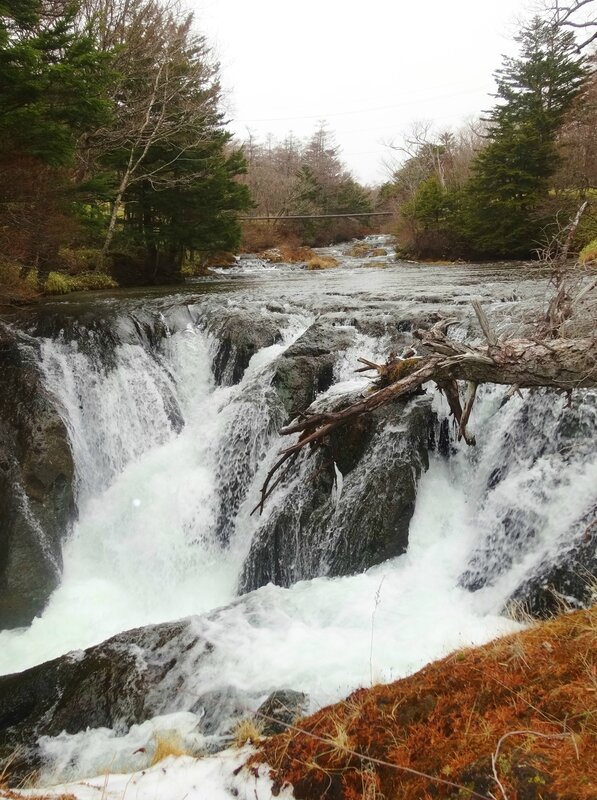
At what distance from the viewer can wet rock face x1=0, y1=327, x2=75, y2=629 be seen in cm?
595

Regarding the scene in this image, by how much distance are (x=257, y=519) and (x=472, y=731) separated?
16.4 feet

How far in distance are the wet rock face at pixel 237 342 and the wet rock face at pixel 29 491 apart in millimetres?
3025

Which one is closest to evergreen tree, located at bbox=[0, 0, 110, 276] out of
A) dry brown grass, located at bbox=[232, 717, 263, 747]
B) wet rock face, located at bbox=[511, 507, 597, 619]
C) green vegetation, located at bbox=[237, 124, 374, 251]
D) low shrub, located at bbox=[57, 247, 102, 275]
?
low shrub, located at bbox=[57, 247, 102, 275]

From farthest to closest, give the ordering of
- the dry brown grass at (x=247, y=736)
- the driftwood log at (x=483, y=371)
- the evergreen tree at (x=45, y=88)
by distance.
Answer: the evergreen tree at (x=45, y=88)
the driftwood log at (x=483, y=371)
the dry brown grass at (x=247, y=736)

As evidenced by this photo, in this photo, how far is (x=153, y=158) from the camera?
1589cm

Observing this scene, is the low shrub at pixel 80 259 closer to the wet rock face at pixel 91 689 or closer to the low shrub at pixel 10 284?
the low shrub at pixel 10 284

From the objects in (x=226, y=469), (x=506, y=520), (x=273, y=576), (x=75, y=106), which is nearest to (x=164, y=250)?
(x=75, y=106)

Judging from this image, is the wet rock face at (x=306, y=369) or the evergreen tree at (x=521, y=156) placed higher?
the evergreen tree at (x=521, y=156)

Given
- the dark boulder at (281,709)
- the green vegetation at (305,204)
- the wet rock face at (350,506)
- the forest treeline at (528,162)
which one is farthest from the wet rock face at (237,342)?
the green vegetation at (305,204)

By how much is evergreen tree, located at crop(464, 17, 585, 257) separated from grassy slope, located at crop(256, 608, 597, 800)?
20297mm

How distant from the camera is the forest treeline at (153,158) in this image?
23.2 feet

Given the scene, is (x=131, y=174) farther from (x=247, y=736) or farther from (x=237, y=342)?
(x=247, y=736)

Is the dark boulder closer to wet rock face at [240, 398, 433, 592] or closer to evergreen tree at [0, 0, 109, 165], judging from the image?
wet rock face at [240, 398, 433, 592]

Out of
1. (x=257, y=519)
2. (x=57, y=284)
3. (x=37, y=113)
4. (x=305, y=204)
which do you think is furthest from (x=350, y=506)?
(x=305, y=204)
